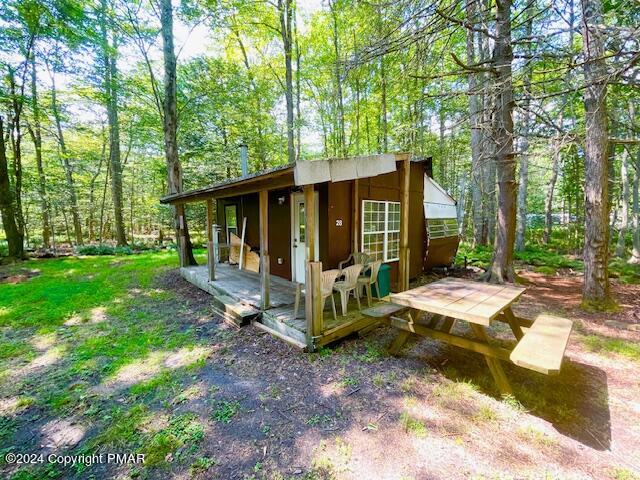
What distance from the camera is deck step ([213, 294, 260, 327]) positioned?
4.27 meters

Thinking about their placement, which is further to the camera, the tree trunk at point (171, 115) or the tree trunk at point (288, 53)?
the tree trunk at point (288, 53)

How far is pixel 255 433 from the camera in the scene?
2.23m

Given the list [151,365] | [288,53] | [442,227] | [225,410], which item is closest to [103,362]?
[151,365]

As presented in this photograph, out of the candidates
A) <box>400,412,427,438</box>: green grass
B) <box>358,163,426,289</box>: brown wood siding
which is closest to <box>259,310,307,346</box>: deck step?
<box>400,412,427,438</box>: green grass

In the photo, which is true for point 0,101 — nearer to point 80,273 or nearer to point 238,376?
point 80,273

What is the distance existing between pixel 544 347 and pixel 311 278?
2316 millimetres

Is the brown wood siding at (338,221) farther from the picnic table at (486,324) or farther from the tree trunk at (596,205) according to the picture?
the tree trunk at (596,205)

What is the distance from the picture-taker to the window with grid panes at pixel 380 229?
5719 mm

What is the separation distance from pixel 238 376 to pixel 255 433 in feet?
3.08

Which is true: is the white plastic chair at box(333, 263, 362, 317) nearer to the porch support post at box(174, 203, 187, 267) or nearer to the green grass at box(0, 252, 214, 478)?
the green grass at box(0, 252, 214, 478)

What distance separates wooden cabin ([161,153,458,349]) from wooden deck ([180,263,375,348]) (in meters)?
0.03

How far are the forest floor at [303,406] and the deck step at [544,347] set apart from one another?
2.06 feet

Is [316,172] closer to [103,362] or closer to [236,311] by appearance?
[236,311]

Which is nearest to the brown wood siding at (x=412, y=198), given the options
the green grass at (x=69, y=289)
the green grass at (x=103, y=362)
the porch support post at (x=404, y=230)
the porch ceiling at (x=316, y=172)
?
the porch support post at (x=404, y=230)
